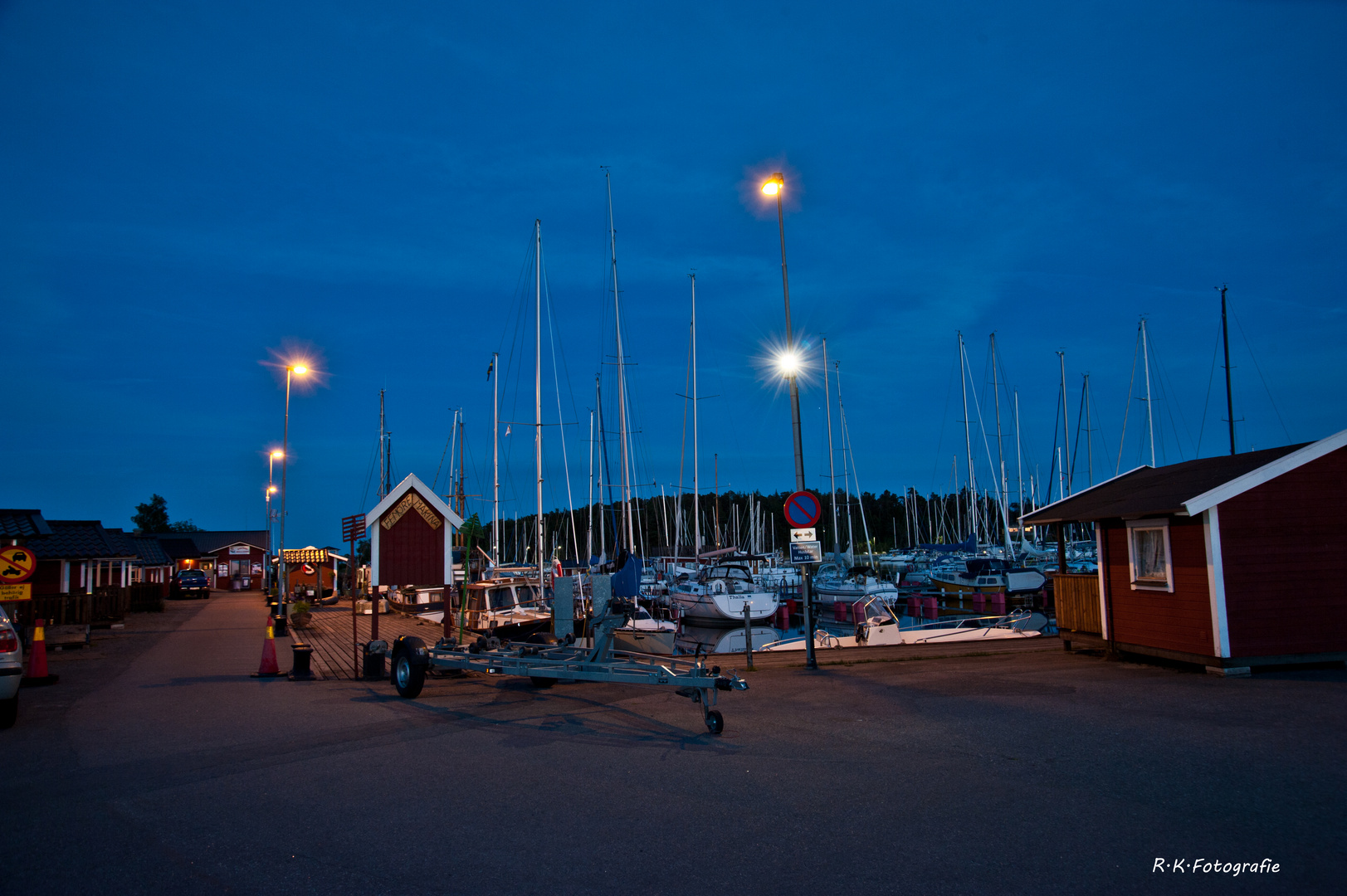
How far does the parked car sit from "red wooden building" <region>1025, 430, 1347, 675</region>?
16861 mm

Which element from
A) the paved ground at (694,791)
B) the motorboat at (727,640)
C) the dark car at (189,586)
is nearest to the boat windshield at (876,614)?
the motorboat at (727,640)

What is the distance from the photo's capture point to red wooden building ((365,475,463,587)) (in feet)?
75.2

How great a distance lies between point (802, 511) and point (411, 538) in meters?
13.1

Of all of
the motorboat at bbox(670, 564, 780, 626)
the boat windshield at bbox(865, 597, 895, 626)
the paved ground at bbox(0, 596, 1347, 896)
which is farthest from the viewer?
the motorboat at bbox(670, 564, 780, 626)

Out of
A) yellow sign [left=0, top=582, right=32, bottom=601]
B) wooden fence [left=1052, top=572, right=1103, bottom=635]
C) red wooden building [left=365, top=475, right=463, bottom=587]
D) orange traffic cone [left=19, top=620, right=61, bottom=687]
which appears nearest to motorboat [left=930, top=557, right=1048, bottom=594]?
wooden fence [left=1052, top=572, right=1103, bottom=635]

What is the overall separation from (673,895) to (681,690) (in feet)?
16.6

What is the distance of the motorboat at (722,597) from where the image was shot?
111 ft

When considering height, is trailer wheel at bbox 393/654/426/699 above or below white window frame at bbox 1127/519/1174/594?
below

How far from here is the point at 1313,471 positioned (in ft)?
44.7

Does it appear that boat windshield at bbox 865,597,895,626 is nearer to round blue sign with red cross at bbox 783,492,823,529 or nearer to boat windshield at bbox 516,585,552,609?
round blue sign with red cross at bbox 783,492,823,529

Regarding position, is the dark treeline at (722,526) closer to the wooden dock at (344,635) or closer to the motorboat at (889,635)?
the wooden dock at (344,635)

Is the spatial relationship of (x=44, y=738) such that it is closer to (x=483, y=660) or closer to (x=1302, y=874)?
(x=483, y=660)

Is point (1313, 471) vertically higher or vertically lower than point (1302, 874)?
higher

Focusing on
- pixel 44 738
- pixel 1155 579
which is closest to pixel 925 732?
pixel 1155 579
